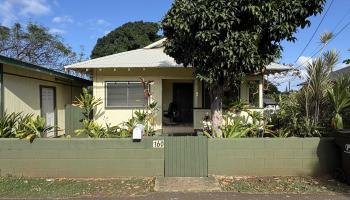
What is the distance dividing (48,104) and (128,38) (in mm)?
22365

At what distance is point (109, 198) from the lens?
7219 mm

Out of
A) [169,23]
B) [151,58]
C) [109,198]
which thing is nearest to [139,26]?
[151,58]

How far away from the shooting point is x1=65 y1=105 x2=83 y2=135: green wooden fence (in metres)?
15.4

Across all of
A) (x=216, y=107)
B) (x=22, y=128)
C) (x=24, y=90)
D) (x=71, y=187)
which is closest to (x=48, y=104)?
(x=24, y=90)

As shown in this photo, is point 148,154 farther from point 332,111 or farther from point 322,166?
point 332,111

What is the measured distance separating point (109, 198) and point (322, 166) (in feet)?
16.0

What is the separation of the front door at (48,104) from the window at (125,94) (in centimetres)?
230

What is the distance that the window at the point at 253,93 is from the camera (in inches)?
565

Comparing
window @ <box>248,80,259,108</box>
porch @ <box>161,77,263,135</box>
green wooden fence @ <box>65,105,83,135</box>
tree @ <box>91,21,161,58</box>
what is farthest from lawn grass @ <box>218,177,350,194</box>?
tree @ <box>91,21,161,58</box>

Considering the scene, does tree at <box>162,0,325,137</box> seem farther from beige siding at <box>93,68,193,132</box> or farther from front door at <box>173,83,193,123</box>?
front door at <box>173,83,193,123</box>

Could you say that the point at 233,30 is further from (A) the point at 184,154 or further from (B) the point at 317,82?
(A) the point at 184,154

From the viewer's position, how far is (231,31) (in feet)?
29.5

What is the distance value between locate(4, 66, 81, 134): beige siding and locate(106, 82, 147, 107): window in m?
2.40

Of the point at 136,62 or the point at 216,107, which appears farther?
the point at 136,62
